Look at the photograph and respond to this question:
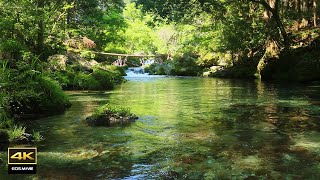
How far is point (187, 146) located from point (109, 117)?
3381mm

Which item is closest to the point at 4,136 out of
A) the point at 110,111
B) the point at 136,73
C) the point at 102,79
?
the point at 110,111

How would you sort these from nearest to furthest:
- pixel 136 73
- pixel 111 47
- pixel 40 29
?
pixel 40 29 → pixel 136 73 → pixel 111 47

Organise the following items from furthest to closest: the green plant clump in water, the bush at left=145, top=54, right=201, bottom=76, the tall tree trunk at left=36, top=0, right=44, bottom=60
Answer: the bush at left=145, top=54, right=201, bottom=76, the tall tree trunk at left=36, top=0, right=44, bottom=60, the green plant clump in water

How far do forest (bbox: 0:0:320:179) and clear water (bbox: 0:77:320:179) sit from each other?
1030 millimetres

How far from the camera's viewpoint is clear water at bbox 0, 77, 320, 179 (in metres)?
5.64

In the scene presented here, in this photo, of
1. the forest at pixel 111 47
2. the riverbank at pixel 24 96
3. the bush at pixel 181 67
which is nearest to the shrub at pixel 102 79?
the forest at pixel 111 47

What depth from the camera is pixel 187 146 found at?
A: 7281 millimetres

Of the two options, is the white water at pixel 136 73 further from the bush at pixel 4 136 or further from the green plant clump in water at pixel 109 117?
the bush at pixel 4 136

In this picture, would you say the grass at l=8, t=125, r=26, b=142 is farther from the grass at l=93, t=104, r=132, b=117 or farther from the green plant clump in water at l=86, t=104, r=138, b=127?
the grass at l=93, t=104, r=132, b=117

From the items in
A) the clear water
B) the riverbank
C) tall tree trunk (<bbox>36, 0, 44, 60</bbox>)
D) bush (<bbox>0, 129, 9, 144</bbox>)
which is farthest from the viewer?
tall tree trunk (<bbox>36, 0, 44, 60</bbox>)

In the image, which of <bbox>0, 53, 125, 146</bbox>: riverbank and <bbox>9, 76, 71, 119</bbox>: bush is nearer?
<bbox>0, 53, 125, 146</bbox>: riverbank

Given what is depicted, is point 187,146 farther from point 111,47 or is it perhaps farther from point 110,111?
point 111,47

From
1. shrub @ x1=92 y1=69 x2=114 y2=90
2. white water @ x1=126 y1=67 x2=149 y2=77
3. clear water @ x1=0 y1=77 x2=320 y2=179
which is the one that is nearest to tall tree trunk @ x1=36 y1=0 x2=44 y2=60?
clear water @ x1=0 y1=77 x2=320 y2=179

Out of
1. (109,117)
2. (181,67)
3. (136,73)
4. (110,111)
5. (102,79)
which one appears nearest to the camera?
(109,117)
